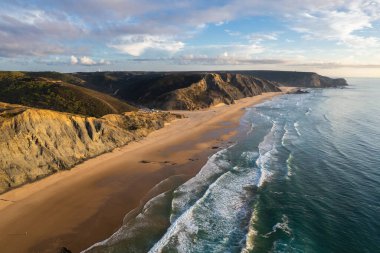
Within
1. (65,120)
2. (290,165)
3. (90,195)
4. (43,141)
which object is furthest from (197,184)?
(65,120)

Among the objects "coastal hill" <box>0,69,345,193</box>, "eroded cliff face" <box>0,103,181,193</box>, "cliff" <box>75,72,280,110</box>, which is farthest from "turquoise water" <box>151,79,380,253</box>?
"cliff" <box>75,72,280,110</box>

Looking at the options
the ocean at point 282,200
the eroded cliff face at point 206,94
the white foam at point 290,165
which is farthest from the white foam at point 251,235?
the eroded cliff face at point 206,94

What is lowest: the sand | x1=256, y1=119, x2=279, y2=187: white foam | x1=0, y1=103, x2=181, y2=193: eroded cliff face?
the sand

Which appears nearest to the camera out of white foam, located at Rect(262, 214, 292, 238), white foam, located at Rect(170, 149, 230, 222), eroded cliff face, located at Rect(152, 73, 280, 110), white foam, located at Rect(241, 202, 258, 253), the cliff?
white foam, located at Rect(241, 202, 258, 253)

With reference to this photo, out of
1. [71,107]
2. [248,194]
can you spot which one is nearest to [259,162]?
[248,194]

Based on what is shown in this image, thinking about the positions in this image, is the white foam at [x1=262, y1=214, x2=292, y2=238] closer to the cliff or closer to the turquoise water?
the turquoise water

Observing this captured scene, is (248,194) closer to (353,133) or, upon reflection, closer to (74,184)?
(74,184)
